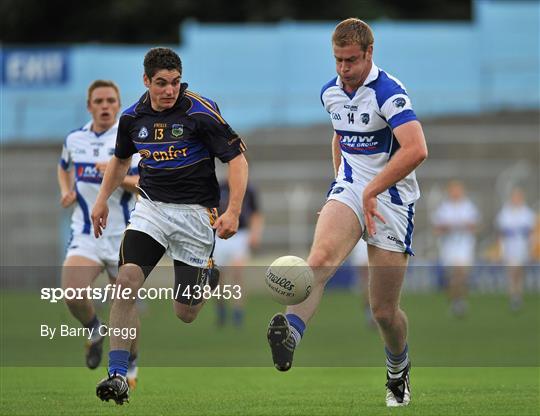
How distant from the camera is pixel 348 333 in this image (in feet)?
61.5

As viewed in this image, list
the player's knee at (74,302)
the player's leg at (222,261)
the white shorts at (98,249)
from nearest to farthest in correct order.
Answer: the player's knee at (74,302) < the white shorts at (98,249) < the player's leg at (222,261)

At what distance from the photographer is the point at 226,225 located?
890 centimetres

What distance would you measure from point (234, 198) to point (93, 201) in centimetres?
311

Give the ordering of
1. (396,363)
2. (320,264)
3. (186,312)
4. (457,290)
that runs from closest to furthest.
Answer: (320,264) < (396,363) < (186,312) < (457,290)

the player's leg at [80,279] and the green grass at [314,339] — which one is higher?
the player's leg at [80,279]

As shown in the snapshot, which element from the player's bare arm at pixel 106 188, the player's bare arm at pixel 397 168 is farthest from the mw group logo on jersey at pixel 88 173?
the player's bare arm at pixel 397 168

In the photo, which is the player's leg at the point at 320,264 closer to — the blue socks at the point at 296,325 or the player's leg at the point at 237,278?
the blue socks at the point at 296,325

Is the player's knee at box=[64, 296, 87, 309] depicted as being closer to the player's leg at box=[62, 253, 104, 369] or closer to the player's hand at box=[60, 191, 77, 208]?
the player's leg at box=[62, 253, 104, 369]

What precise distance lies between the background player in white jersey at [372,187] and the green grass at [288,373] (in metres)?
0.70

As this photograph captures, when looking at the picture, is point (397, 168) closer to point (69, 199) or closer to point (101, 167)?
point (101, 167)

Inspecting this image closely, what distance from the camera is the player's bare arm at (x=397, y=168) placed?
8.56 metres

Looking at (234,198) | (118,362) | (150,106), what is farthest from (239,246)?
(118,362)

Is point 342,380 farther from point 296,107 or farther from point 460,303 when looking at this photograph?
point 296,107

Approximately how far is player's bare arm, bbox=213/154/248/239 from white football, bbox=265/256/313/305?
20.0 inches
